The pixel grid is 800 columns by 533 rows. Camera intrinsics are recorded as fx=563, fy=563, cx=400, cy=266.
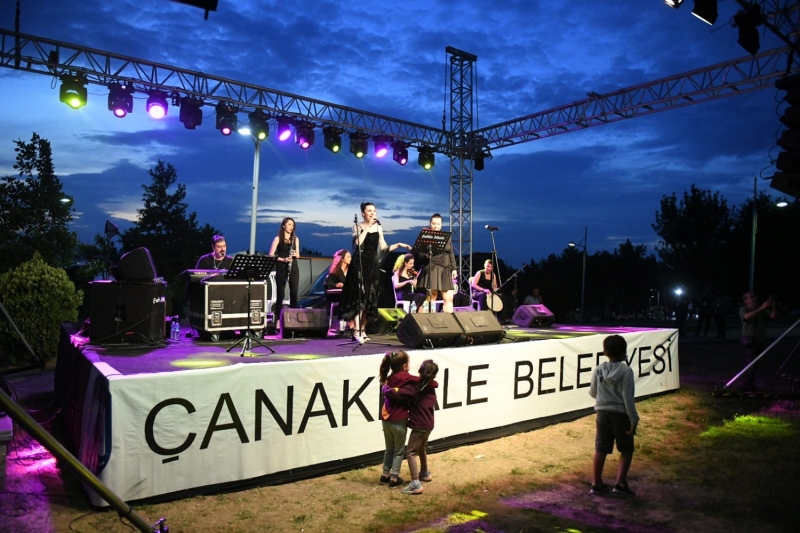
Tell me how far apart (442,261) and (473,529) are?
5.23m

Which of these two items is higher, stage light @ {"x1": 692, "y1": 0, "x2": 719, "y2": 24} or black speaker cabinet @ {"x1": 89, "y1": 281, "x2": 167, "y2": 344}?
stage light @ {"x1": 692, "y1": 0, "x2": 719, "y2": 24}

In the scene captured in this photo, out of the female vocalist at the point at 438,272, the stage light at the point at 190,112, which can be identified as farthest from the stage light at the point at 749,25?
the stage light at the point at 190,112

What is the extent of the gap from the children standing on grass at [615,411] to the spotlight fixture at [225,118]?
10.7m

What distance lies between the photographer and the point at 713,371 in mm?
12609

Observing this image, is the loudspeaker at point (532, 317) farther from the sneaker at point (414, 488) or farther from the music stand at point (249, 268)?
the sneaker at point (414, 488)

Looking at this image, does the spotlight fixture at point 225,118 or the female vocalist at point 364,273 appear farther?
the spotlight fixture at point 225,118

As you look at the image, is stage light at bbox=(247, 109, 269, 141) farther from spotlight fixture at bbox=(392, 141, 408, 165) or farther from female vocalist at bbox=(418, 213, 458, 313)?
female vocalist at bbox=(418, 213, 458, 313)

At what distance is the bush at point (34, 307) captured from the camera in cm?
1113

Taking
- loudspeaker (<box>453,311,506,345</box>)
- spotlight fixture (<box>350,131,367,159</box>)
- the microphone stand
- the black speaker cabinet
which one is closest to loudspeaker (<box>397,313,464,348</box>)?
loudspeaker (<box>453,311,506,345</box>)

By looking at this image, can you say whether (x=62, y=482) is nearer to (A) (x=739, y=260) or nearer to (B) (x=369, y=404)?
(B) (x=369, y=404)

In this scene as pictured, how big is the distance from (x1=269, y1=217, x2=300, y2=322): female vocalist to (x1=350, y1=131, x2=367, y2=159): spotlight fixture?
22.5 ft

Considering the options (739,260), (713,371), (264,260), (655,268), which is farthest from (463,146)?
(655,268)

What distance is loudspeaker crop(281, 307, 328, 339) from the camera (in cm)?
872

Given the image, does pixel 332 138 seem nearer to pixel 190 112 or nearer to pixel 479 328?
pixel 190 112
